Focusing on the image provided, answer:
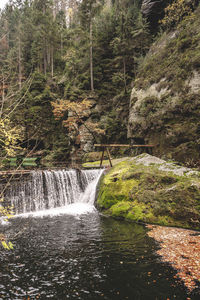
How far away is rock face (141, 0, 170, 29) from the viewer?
2042cm

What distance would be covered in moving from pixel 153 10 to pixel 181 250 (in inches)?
966

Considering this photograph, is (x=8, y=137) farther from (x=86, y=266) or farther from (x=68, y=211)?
(x=68, y=211)

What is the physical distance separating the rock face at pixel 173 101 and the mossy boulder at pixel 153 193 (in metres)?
1.84

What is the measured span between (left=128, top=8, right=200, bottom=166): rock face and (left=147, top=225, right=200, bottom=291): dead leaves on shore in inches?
190

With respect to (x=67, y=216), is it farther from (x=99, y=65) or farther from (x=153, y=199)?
(x=99, y=65)

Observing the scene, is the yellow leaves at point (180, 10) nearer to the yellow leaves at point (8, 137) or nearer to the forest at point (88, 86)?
the forest at point (88, 86)

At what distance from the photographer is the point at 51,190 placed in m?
12.6

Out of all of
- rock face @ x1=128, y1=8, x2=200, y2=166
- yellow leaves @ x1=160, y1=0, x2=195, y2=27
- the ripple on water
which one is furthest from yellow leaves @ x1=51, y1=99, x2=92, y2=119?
the ripple on water

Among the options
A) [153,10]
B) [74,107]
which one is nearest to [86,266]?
[74,107]

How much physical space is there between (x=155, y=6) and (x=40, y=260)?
2572 centimetres

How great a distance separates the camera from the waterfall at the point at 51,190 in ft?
38.4

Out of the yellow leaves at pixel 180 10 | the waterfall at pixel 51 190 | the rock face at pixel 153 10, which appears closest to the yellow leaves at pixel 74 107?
the waterfall at pixel 51 190

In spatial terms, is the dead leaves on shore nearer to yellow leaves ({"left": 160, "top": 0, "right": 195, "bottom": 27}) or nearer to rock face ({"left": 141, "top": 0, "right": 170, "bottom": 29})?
yellow leaves ({"left": 160, "top": 0, "right": 195, "bottom": 27})

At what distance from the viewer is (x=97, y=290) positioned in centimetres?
392
